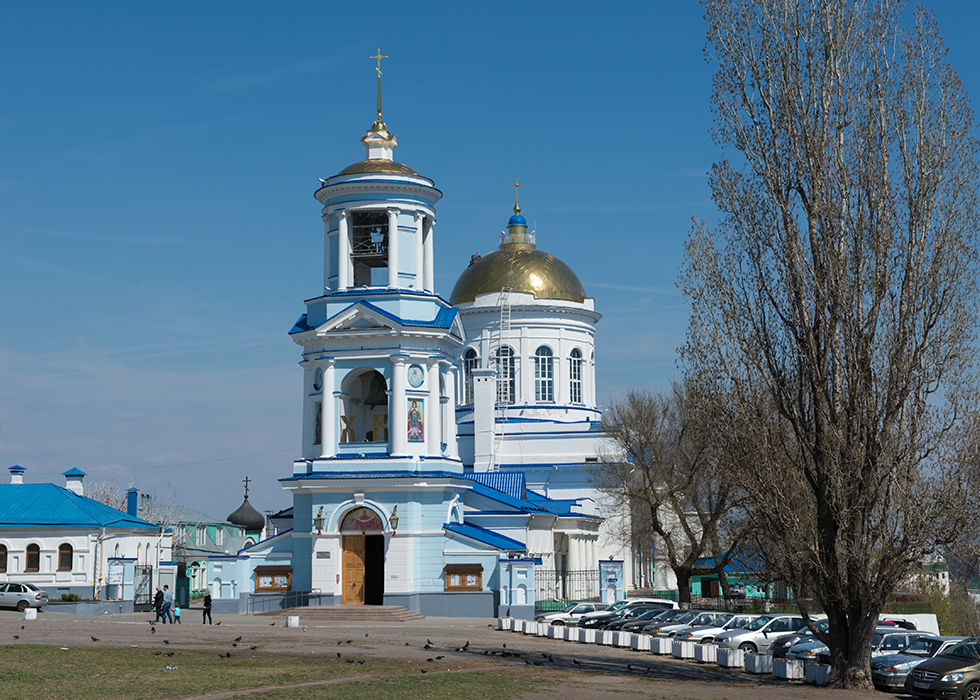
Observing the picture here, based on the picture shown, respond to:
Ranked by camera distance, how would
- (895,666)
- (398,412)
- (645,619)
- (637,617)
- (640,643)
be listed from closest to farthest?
(895,666)
(640,643)
(645,619)
(637,617)
(398,412)

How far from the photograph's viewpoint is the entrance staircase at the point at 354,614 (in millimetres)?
36656

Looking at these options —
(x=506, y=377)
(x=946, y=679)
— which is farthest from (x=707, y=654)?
(x=506, y=377)

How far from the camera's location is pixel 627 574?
56281 millimetres

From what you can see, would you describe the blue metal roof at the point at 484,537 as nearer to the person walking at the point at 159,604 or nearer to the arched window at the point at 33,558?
the person walking at the point at 159,604

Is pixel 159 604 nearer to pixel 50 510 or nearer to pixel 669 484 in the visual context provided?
pixel 50 510

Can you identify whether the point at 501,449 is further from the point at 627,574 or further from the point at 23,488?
the point at 23,488

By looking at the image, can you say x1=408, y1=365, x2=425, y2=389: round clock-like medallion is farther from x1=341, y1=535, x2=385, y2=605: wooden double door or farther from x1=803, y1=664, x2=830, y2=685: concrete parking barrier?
x1=803, y1=664, x2=830, y2=685: concrete parking barrier

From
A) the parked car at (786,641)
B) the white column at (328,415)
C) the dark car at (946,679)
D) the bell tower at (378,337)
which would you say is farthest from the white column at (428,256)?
the dark car at (946,679)

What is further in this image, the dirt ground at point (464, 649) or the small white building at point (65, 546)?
the small white building at point (65, 546)

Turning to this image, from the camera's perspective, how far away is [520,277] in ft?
197

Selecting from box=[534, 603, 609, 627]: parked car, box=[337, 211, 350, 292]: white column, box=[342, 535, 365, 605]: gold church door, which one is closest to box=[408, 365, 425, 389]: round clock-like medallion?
box=[337, 211, 350, 292]: white column

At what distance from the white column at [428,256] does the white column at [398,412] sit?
3498 millimetres

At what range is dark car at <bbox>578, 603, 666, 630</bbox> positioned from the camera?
3566 cm

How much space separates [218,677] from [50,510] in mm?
26640
